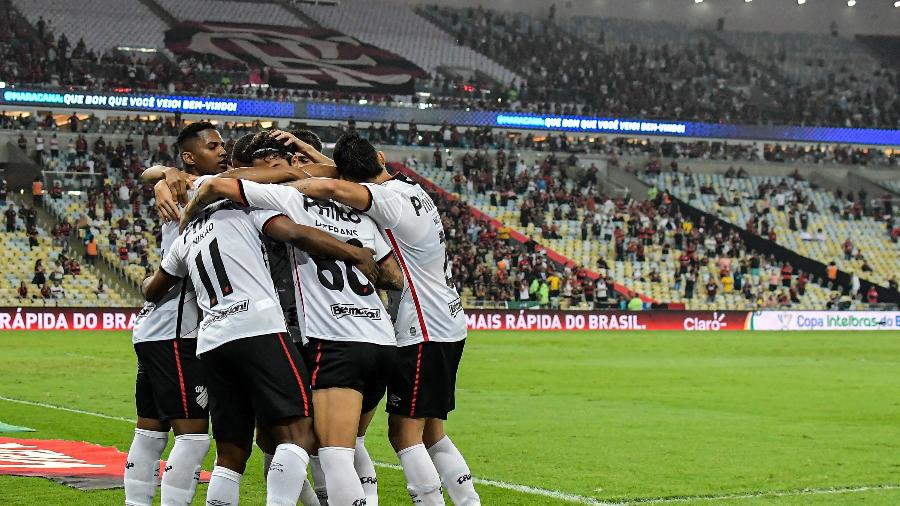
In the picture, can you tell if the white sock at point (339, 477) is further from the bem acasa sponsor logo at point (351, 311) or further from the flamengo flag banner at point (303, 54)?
the flamengo flag banner at point (303, 54)

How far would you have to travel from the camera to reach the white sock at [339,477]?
21.9 feet

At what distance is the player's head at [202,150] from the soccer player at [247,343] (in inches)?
33.6

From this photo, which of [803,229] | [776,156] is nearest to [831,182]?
[776,156]

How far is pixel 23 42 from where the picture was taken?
57281 mm

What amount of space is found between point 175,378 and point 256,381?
1079 mm

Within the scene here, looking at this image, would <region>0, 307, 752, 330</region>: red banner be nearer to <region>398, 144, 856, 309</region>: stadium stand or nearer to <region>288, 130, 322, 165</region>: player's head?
<region>398, 144, 856, 309</region>: stadium stand

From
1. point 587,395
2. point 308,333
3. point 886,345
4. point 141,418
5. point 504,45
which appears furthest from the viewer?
point 504,45

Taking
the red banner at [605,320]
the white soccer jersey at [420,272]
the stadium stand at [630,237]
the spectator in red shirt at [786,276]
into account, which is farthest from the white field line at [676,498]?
the spectator in red shirt at [786,276]

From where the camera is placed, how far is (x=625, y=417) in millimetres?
16766

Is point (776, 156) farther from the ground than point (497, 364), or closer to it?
farther from the ground

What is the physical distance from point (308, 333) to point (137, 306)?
3274 centimetres

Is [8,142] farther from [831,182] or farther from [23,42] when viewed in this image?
[831,182]

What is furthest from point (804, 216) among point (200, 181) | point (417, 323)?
point (200, 181)

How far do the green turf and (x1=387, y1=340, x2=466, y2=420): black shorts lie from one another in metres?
2.18
